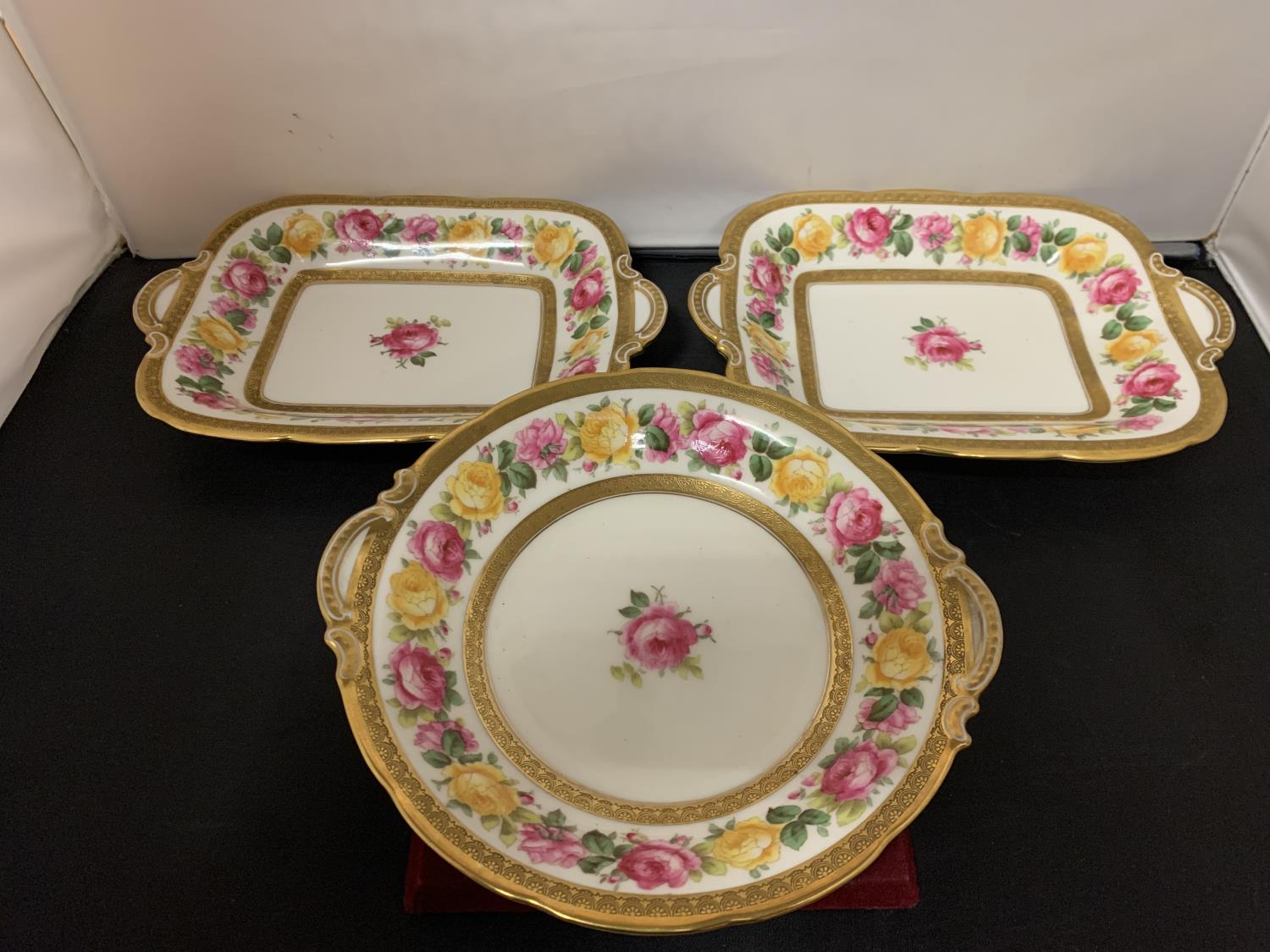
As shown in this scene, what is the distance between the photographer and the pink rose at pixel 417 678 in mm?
655

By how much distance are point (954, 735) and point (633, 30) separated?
0.80 metres

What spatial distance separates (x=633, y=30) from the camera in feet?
2.93

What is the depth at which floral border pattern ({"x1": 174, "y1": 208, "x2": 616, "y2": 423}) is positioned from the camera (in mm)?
971

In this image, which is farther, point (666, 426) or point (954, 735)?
point (666, 426)

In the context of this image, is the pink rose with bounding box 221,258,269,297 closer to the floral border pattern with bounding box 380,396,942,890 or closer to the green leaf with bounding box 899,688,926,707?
the floral border pattern with bounding box 380,396,942,890

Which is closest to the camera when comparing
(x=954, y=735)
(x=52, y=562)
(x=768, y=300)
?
(x=954, y=735)

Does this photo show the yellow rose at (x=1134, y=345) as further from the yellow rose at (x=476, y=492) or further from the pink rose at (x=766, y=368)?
the yellow rose at (x=476, y=492)

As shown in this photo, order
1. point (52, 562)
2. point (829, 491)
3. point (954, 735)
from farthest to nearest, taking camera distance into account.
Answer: point (52, 562), point (829, 491), point (954, 735)

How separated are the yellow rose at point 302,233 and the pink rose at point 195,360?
0.21m

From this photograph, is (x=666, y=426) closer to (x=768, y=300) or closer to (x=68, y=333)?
(x=768, y=300)

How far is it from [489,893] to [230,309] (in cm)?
76

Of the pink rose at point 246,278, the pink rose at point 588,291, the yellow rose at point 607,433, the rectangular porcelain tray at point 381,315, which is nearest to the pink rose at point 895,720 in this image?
the yellow rose at point 607,433

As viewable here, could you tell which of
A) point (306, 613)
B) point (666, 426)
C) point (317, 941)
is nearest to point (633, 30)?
point (666, 426)

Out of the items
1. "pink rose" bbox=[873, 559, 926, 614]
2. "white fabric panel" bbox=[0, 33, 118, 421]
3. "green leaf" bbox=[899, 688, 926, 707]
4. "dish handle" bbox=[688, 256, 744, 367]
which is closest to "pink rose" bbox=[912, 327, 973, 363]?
"dish handle" bbox=[688, 256, 744, 367]
